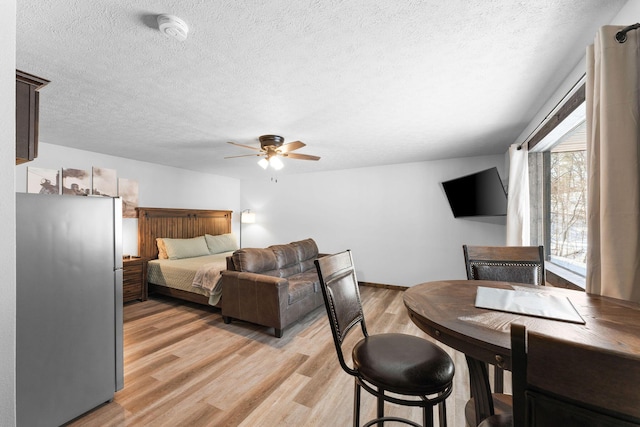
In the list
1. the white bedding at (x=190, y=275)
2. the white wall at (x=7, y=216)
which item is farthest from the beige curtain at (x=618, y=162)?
the white bedding at (x=190, y=275)

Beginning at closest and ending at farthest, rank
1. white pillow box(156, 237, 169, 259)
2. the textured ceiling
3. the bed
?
the textured ceiling → the bed → white pillow box(156, 237, 169, 259)

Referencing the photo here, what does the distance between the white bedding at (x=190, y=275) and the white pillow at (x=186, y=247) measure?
144 mm

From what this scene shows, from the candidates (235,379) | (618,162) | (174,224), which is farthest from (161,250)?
(618,162)

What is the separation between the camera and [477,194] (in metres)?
3.80

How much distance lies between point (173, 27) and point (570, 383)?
1951 millimetres

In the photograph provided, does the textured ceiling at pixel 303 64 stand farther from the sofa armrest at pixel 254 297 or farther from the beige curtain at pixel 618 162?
the sofa armrest at pixel 254 297

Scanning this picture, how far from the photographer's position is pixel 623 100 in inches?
46.9

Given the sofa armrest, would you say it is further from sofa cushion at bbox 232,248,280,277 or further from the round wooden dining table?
the round wooden dining table

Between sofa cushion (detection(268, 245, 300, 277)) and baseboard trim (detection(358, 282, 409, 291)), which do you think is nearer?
sofa cushion (detection(268, 245, 300, 277))

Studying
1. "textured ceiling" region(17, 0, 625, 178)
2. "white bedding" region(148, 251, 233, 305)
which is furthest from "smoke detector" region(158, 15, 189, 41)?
"white bedding" region(148, 251, 233, 305)

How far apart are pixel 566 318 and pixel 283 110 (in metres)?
2.36

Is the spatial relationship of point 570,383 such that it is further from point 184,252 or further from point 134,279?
point 184,252

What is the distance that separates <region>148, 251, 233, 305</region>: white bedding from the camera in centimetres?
350

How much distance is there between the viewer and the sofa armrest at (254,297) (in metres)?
2.93
